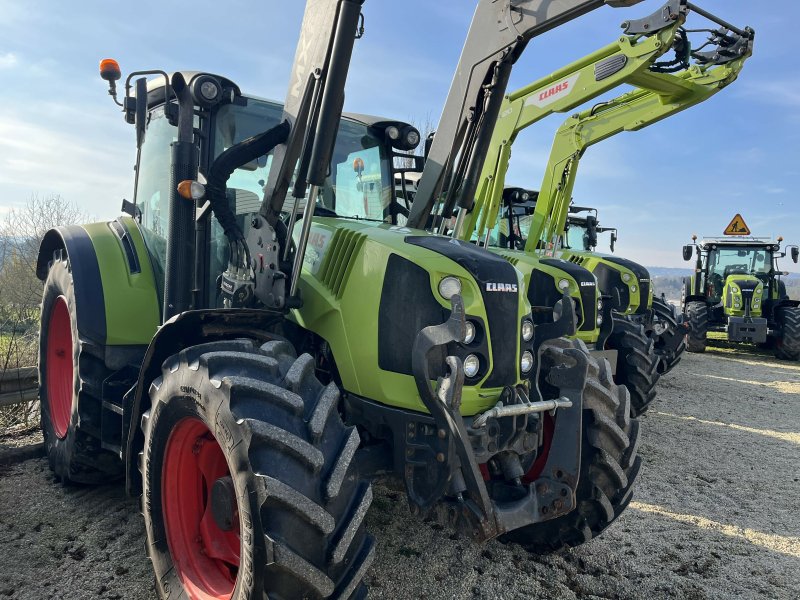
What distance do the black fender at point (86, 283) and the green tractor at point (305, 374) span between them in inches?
0.6

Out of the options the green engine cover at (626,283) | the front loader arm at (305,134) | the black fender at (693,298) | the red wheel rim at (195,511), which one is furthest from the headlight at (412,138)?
the black fender at (693,298)

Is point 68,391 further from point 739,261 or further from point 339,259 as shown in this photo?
point 739,261

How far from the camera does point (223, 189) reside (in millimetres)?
3156

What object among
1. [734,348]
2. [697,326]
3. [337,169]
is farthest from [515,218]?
[734,348]

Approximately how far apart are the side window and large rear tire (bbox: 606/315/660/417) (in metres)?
5.19

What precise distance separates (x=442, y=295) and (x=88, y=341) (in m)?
2.23

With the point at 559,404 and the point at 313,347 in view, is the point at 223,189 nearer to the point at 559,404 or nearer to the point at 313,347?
the point at 313,347

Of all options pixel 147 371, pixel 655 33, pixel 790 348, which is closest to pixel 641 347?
pixel 655 33

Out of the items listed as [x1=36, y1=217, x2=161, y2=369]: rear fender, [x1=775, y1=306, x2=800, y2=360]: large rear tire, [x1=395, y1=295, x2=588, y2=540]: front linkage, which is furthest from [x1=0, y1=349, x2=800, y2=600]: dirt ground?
[x1=775, y1=306, x2=800, y2=360]: large rear tire

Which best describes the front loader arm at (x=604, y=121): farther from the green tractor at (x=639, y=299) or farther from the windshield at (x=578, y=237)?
the windshield at (x=578, y=237)

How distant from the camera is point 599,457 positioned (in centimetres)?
300

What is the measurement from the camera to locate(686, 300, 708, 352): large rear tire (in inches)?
568

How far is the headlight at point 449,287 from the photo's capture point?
2549 millimetres

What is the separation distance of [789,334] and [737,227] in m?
3.48
